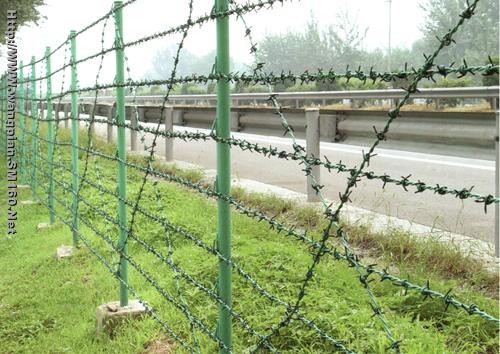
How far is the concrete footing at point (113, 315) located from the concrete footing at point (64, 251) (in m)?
1.84

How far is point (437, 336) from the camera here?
3.04 m

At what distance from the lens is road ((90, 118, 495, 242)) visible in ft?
19.9

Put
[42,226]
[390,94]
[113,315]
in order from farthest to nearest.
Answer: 1. [390,94]
2. [42,226]
3. [113,315]

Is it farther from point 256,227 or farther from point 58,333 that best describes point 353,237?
point 58,333

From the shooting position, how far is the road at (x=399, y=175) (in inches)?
239

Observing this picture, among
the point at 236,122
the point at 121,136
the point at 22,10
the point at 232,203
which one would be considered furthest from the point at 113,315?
the point at 22,10

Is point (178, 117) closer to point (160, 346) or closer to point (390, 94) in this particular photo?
point (160, 346)

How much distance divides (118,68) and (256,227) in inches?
84.3

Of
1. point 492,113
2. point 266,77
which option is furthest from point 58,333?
point 492,113

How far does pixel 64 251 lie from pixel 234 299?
2840 millimetres

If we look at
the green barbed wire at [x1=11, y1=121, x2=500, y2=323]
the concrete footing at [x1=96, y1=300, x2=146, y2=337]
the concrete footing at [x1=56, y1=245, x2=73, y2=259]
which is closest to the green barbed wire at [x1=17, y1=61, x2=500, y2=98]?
the green barbed wire at [x1=11, y1=121, x2=500, y2=323]

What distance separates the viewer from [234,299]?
3.68 m

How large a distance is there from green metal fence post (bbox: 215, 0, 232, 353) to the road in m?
1.90

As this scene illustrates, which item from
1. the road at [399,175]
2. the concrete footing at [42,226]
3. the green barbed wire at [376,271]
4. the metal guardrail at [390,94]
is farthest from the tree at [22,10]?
the green barbed wire at [376,271]
